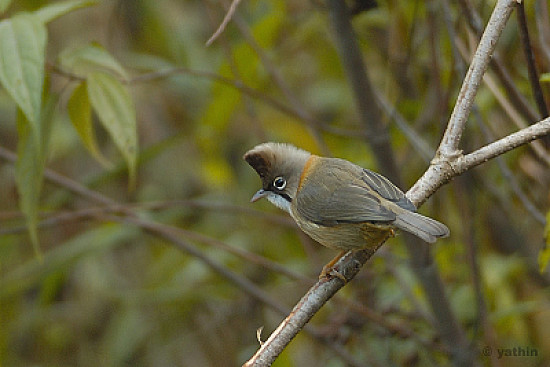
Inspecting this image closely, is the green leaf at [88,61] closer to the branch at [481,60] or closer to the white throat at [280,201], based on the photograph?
the white throat at [280,201]

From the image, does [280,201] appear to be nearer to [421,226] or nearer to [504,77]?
[421,226]

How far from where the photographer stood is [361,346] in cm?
378

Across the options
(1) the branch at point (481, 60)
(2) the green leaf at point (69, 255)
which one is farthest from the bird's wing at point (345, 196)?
(2) the green leaf at point (69, 255)

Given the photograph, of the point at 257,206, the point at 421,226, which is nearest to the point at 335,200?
the point at 421,226

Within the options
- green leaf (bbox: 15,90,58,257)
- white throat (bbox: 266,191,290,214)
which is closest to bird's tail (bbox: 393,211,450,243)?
white throat (bbox: 266,191,290,214)

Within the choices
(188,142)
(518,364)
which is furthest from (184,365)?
(518,364)

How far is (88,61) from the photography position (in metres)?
2.68

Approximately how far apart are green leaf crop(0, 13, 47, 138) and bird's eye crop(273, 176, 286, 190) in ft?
3.68

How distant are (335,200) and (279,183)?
0.36 metres

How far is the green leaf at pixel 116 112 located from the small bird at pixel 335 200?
477 mm

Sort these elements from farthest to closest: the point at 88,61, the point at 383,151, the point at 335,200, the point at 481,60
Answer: the point at 383,151 < the point at 335,200 < the point at 88,61 < the point at 481,60

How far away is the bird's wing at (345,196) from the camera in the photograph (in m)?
2.57

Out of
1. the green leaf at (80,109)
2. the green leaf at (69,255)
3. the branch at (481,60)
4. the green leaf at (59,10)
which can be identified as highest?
the branch at (481,60)

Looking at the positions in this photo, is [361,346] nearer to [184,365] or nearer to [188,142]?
[184,365]
